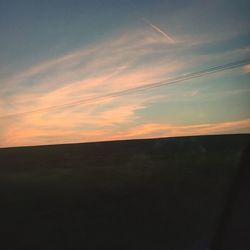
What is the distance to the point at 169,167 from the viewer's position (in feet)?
8.84

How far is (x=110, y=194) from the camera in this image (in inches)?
97.5

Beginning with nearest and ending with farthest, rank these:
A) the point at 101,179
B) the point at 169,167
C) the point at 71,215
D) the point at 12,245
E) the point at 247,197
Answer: the point at 12,245
the point at 71,215
the point at 101,179
the point at 169,167
the point at 247,197

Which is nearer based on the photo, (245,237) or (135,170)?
(135,170)

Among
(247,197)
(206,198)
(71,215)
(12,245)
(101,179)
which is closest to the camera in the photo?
(12,245)

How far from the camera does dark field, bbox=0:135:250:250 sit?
2.24 m

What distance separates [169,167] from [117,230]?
56 cm

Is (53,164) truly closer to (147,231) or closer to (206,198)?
(147,231)

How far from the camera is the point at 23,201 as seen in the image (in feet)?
7.30

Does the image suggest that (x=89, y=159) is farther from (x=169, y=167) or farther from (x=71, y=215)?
(x=169, y=167)

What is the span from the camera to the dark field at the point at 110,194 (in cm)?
224

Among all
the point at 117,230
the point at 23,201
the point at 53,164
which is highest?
the point at 53,164

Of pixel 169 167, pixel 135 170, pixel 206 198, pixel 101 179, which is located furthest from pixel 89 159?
pixel 206 198

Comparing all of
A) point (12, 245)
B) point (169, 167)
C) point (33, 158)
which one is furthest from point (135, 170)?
point (12, 245)

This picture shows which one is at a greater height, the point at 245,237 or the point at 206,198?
the point at 206,198
